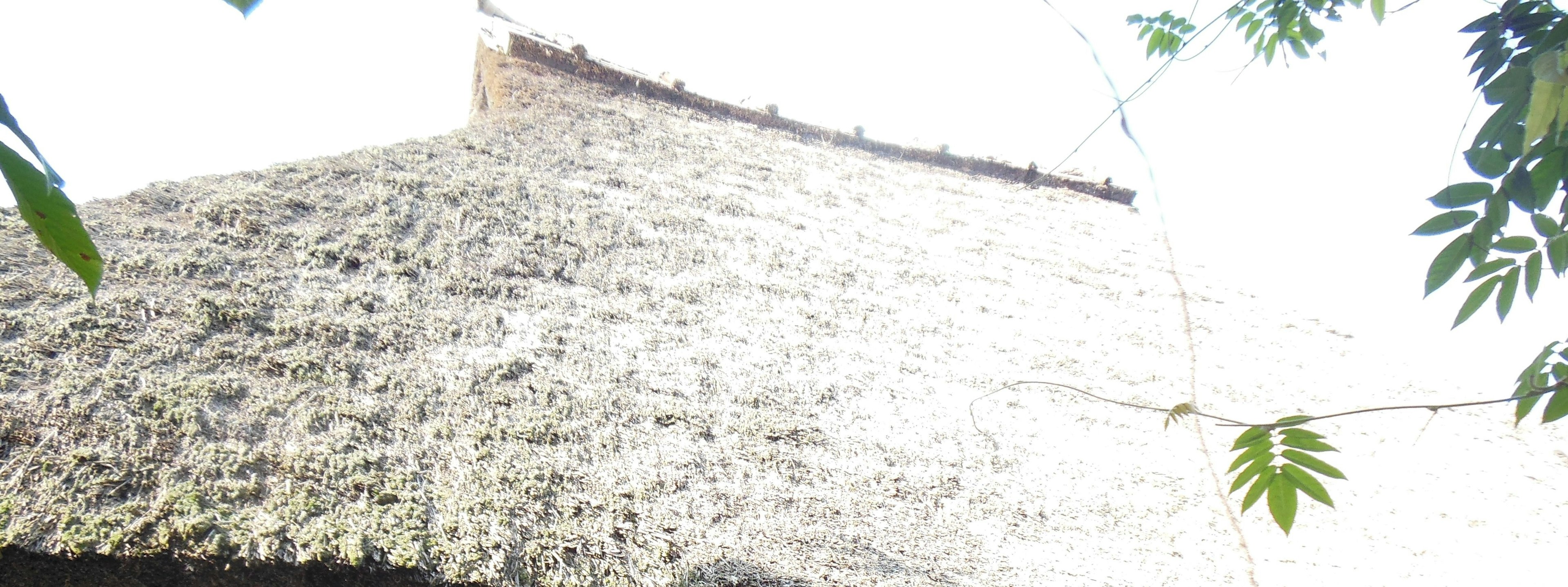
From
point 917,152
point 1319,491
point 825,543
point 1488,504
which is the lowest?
point 825,543

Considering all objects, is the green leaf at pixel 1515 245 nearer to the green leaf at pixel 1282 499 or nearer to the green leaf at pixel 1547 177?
the green leaf at pixel 1547 177

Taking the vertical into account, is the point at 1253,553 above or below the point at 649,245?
below

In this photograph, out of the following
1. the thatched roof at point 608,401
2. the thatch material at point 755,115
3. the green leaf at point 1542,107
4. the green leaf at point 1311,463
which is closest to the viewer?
the green leaf at point 1542,107

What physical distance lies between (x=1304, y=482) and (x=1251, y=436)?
2.7 inches

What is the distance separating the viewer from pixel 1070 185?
400 cm

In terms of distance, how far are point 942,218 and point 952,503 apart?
6.38ft

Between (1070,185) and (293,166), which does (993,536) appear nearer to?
(293,166)

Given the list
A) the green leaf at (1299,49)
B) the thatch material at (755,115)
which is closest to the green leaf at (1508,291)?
the green leaf at (1299,49)

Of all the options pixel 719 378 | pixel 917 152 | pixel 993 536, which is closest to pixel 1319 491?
pixel 993 536

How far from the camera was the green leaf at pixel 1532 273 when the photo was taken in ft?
2.82

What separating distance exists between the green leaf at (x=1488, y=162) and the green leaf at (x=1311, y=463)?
423 mm

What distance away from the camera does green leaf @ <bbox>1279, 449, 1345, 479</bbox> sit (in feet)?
2.60

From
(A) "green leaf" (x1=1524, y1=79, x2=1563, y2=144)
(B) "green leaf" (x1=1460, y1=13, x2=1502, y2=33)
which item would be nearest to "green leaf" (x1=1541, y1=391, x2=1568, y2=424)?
(A) "green leaf" (x1=1524, y1=79, x2=1563, y2=144)

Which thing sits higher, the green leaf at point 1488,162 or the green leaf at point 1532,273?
the green leaf at point 1488,162
